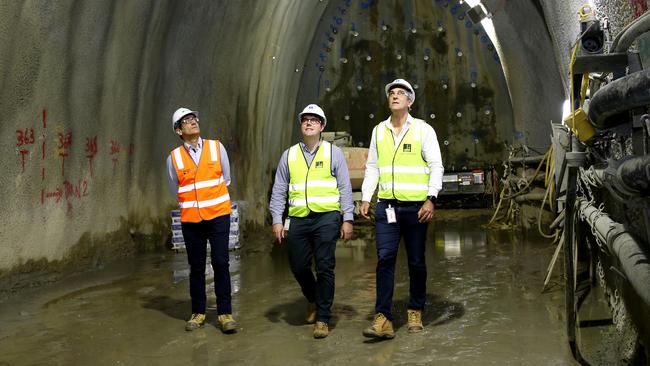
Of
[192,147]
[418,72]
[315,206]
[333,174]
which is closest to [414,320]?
[315,206]

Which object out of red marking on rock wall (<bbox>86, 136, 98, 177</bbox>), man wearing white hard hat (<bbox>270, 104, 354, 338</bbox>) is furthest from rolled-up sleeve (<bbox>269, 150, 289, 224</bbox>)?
red marking on rock wall (<bbox>86, 136, 98, 177</bbox>)

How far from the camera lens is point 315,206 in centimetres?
538

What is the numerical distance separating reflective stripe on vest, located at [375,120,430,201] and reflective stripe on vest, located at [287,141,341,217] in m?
0.37

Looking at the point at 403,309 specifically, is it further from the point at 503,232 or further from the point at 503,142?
the point at 503,142

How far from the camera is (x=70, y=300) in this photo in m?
6.85

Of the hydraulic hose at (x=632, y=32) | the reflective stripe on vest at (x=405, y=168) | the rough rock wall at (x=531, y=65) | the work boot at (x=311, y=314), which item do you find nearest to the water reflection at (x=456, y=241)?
the rough rock wall at (x=531, y=65)

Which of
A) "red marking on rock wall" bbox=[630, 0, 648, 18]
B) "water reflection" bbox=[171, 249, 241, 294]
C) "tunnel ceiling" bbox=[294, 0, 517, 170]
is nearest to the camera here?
"red marking on rock wall" bbox=[630, 0, 648, 18]

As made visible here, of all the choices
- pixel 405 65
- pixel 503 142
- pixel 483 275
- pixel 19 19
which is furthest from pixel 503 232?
pixel 19 19

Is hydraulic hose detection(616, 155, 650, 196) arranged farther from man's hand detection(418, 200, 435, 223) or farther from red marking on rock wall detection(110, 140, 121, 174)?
red marking on rock wall detection(110, 140, 121, 174)

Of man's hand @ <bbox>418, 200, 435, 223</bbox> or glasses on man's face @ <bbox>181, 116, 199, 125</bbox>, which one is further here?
glasses on man's face @ <bbox>181, 116, 199, 125</bbox>

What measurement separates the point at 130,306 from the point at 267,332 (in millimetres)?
1746

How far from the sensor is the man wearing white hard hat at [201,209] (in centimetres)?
552

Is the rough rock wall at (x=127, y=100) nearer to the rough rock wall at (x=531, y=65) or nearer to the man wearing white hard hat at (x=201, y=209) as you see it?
the rough rock wall at (x=531, y=65)

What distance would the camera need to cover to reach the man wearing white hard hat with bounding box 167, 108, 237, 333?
5.52 meters
